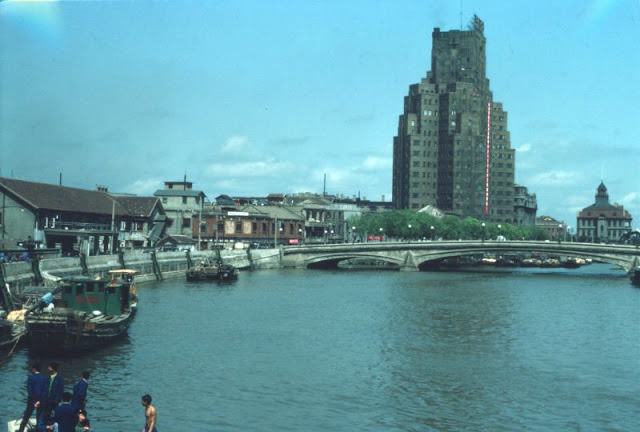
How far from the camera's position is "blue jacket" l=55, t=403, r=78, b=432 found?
25312 millimetres

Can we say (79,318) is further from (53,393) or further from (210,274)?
(210,274)

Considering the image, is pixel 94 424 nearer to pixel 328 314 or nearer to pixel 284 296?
pixel 328 314

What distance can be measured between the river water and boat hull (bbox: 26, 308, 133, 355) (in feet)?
2.85

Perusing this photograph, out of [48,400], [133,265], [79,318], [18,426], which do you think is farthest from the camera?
[133,265]

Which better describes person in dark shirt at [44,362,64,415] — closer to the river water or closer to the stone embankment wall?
the river water

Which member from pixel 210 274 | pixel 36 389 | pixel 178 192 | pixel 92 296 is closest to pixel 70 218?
pixel 210 274

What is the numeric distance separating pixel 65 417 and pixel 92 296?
2828 centimetres

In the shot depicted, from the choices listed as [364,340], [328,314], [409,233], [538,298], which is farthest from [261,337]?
[409,233]

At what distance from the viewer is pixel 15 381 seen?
39.4m

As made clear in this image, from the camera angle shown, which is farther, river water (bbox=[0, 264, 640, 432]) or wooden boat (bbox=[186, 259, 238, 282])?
wooden boat (bbox=[186, 259, 238, 282])

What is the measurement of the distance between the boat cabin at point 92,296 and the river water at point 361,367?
9.32 feet

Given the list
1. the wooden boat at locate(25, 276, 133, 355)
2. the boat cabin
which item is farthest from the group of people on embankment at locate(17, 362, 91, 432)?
the boat cabin

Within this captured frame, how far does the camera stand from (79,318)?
153 feet

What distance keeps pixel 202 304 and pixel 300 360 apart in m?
30.0
